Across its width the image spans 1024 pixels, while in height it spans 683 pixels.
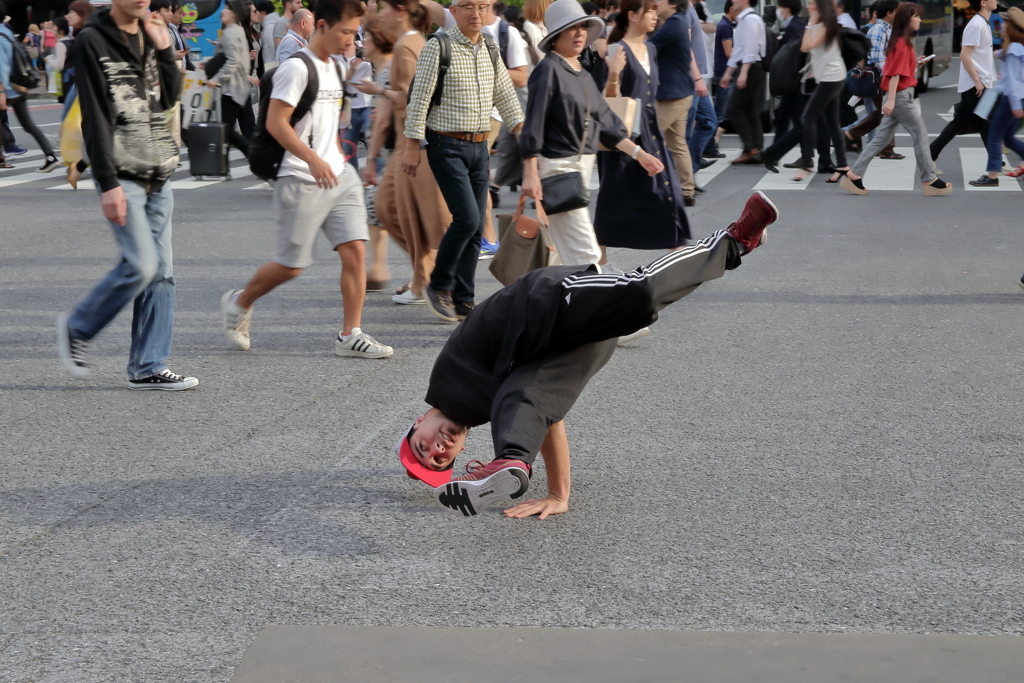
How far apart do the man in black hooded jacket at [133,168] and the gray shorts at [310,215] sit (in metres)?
0.61

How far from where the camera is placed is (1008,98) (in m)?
11.9

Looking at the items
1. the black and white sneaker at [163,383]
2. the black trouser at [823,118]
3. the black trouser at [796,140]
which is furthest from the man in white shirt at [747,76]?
the black and white sneaker at [163,383]

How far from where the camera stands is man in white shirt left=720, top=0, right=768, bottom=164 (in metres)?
14.0

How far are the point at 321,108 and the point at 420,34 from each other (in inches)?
64.3

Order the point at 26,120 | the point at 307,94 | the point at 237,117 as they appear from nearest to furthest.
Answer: the point at 307,94, the point at 237,117, the point at 26,120

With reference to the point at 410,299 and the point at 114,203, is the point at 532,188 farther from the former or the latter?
the point at 114,203

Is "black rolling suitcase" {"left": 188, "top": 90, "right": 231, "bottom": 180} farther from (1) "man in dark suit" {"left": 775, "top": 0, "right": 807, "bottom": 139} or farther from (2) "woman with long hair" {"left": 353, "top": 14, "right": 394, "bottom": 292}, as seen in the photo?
(1) "man in dark suit" {"left": 775, "top": 0, "right": 807, "bottom": 139}

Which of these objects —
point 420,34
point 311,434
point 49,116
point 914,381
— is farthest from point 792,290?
point 49,116

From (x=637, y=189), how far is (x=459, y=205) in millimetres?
1006

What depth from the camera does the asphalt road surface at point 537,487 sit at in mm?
3264

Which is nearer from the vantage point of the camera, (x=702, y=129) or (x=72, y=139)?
(x=72, y=139)

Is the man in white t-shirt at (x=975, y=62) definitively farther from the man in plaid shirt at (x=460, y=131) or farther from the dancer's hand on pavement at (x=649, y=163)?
the man in plaid shirt at (x=460, y=131)

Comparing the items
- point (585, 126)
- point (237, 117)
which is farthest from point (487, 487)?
point (237, 117)

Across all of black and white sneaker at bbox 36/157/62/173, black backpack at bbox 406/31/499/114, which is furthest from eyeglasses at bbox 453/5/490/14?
black and white sneaker at bbox 36/157/62/173
